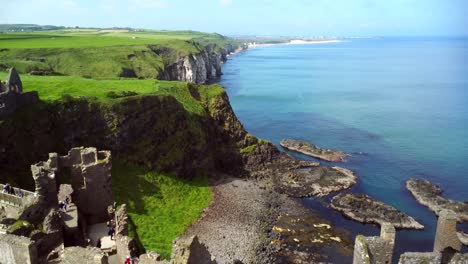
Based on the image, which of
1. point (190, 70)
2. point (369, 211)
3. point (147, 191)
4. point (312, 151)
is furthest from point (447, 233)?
point (190, 70)

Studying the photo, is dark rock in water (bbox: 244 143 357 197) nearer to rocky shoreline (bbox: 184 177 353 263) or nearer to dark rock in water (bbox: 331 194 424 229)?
rocky shoreline (bbox: 184 177 353 263)

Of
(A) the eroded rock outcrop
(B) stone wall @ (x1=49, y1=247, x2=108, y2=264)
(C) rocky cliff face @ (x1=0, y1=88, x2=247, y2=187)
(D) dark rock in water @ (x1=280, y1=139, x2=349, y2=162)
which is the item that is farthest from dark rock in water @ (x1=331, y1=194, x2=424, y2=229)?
(B) stone wall @ (x1=49, y1=247, x2=108, y2=264)

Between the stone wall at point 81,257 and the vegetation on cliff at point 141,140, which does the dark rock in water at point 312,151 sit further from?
the stone wall at point 81,257

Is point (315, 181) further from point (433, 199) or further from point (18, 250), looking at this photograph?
point (18, 250)

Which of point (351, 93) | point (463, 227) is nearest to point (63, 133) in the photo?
point (463, 227)

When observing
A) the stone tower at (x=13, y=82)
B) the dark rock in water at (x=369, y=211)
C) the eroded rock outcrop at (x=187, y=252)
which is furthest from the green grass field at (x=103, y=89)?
the eroded rock outcrop at (x=187, y=252)

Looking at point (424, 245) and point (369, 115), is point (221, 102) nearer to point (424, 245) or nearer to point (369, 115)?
point (424, 245)
